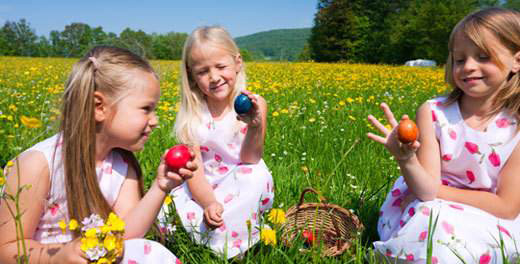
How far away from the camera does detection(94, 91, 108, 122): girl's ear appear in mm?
1456

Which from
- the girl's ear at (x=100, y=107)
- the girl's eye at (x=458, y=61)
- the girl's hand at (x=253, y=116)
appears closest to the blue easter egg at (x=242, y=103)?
the girl's hand at (x=253, y=116)

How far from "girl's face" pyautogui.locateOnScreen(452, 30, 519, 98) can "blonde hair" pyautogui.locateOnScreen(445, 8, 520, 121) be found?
2 cm

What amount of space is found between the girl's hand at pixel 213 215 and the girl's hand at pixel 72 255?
2.41 feet

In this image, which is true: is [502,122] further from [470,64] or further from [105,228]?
[105,228]

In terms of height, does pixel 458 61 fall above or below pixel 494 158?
above

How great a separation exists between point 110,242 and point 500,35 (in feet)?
5.11

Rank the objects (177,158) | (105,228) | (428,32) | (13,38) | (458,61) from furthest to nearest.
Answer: (13,38) → (428,32) → (458,61) → (177,158) → (105,228)

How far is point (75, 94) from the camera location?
141 cm

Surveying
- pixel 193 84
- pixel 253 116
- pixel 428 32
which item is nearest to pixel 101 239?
pixel 253 116

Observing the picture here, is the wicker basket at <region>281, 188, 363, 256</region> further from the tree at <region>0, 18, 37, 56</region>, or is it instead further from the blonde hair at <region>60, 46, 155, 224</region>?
the tree at <region>0, 18, 37, 56</region>

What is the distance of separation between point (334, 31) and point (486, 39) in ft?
133

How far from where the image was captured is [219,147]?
2176 millimetres

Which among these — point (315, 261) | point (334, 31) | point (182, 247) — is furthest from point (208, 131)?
point (334, 31)

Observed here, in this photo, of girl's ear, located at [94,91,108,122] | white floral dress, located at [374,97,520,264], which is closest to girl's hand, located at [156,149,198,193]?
girl's ear, located at [94,91,108,122]
